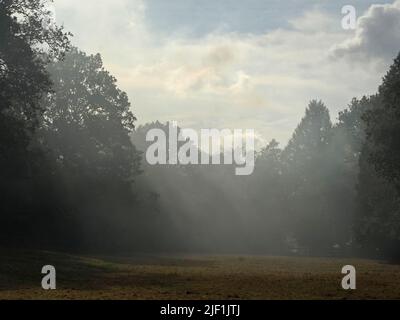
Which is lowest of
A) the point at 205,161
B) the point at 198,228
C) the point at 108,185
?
the point at 198,228

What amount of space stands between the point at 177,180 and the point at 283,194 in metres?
20.0

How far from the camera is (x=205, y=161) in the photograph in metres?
124

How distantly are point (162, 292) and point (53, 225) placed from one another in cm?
4066

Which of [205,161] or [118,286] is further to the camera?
[205,161]

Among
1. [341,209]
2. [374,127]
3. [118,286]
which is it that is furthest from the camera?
[341,209]

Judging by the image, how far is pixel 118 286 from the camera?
2364 cm

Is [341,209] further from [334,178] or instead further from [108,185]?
[108,185]
